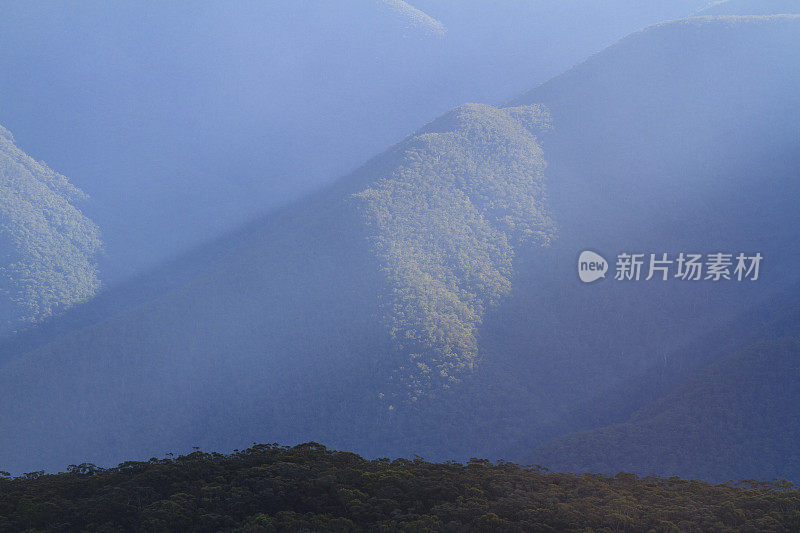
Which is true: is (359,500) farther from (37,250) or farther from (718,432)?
(37,250)

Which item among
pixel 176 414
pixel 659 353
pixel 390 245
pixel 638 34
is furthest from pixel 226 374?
pixel 638 34

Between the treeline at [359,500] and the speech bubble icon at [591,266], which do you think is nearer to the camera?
the treeline at [359,500]

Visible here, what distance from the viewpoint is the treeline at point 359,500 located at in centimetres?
1402

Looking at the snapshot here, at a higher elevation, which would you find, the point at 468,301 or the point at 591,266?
the point at 591,266

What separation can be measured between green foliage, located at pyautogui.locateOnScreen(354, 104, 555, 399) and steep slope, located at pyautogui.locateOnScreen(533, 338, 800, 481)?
11705 millimetres

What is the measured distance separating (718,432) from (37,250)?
3002 inches

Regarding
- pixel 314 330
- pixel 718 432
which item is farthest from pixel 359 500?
pixel 314 330

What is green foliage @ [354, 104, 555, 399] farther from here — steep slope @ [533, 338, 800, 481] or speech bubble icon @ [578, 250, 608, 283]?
steep slope @ [533, 338, 800, 481]

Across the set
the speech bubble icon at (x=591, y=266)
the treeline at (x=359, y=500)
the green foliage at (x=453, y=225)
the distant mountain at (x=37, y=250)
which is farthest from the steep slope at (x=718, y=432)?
the distant mountain at (x=37, y=250)

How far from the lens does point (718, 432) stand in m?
35.8

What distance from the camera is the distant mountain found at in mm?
67688

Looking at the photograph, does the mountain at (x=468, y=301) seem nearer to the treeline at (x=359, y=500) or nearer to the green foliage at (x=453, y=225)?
the green foliage at (x=453, y=225)

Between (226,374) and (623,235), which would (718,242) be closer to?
(623,235)

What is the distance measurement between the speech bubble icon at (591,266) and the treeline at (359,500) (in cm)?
3709
